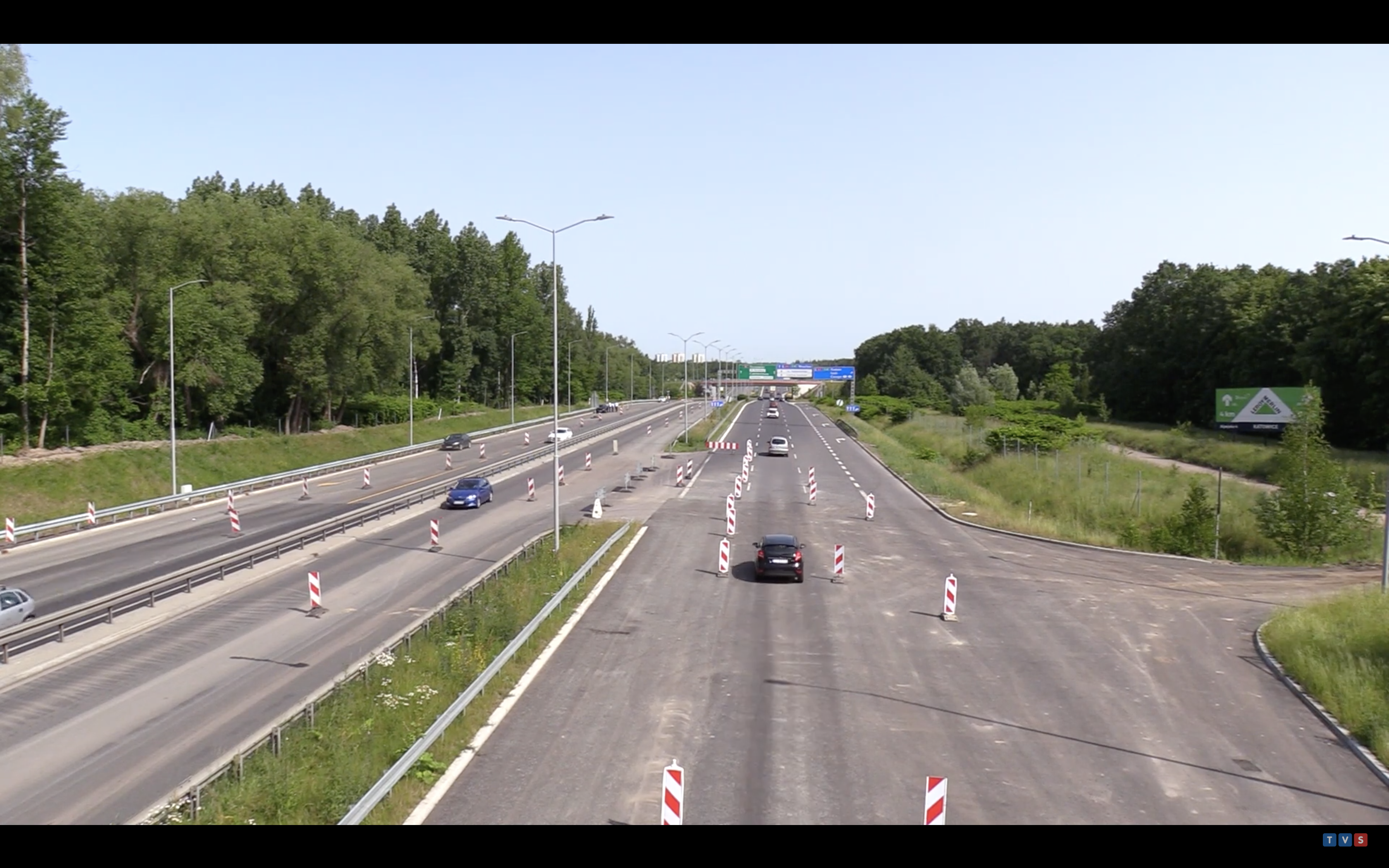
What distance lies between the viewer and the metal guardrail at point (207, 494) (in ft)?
118

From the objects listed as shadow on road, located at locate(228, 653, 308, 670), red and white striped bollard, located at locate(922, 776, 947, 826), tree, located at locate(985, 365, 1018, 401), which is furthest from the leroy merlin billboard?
tree, located at locate(985, 365, 1018, 401)

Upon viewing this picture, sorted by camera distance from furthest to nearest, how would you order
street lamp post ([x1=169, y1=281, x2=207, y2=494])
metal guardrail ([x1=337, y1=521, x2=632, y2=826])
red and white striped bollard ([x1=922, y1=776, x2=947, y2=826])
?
street lamp post ([x1=169, y1=281, x2=207, y2=494]), metal guardrail ([x1=337, y1=521, x2=632, y2=826]), red and white striped bollard ([x1=922, y1=776, x2=947, y2=826])

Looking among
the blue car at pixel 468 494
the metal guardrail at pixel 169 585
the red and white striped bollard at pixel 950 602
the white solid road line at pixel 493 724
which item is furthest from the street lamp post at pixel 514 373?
the red and white striped bollard at pixel 950 602

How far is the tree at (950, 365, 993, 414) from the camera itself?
115 metres

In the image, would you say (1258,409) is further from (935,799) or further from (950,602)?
(935,799)

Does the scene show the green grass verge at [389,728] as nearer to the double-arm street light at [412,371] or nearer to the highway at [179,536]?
the highway at [179,536]

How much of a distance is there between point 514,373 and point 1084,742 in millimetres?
91783

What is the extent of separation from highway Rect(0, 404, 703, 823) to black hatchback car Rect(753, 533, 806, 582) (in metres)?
8.41

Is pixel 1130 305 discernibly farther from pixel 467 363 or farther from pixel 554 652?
pixel 554 652

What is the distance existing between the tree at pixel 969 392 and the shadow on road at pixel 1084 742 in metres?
98.9

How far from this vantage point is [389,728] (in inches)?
A: 565

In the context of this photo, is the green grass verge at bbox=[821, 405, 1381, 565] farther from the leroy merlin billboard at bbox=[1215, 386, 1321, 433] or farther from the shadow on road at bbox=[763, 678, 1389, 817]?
the shadow on road at bbox=[763, 678, 1389, 817]
